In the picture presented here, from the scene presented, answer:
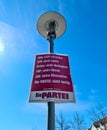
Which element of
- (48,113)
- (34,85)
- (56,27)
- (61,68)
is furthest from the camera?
→ (56,27)

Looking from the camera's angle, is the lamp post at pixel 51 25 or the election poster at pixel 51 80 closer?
the election poster at pixel 51 80

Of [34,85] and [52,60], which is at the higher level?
[52,60]

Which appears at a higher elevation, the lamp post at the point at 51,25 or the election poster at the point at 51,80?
the lamp post at the point at 51,25

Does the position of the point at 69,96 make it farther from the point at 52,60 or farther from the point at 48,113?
the point at 52,60

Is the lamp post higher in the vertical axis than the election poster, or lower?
higher

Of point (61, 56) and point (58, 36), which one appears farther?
point (58, 36)

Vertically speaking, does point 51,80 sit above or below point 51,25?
below

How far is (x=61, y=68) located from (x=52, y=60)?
0.78ft

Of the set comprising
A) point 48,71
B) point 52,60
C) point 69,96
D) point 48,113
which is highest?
point 52,60

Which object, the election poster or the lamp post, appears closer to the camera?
the election poster

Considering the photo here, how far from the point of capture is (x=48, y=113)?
11.3ft

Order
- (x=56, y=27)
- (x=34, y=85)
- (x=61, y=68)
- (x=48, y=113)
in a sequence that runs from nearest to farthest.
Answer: (x=48, y=113)
(x=34, y=85)
(x=61, y=68)
(x=56, y=27)

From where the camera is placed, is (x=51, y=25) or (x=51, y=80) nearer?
(x=51, y=80)

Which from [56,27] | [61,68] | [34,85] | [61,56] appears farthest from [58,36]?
[34,85]
